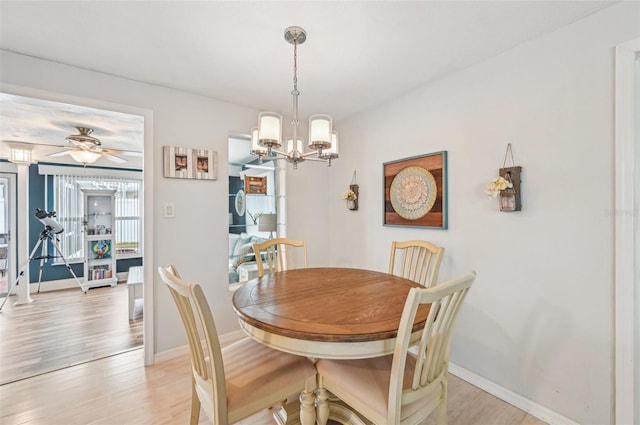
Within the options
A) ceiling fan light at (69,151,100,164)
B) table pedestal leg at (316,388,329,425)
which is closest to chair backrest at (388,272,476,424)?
table pedestal leg at (316,388,329,425)

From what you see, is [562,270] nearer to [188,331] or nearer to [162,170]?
[188,331]

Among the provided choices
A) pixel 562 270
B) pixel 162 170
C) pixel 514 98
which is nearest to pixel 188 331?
pixel 162 170

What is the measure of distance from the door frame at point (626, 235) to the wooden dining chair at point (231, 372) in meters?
1.62

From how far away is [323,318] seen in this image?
3.87 feet

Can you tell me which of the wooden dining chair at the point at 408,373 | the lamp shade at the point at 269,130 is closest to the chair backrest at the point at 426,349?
the wooden dining chair at the point at 408,373

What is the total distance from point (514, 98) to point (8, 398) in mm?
4008

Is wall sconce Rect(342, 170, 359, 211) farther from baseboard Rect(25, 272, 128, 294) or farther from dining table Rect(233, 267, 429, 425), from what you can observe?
baseboard Rect(25, 272, 128, 294)

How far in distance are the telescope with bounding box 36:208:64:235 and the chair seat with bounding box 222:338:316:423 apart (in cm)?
454

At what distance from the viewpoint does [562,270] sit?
5.24ft

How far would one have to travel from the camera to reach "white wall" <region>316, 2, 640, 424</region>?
1.46 metres

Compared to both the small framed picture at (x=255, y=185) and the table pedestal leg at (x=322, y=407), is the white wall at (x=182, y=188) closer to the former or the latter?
the small framed picture at (x=255, y=185)

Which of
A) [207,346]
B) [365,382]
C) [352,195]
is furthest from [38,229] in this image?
[365,382]

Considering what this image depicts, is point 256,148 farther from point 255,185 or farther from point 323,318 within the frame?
point 255,185

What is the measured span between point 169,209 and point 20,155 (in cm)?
306
